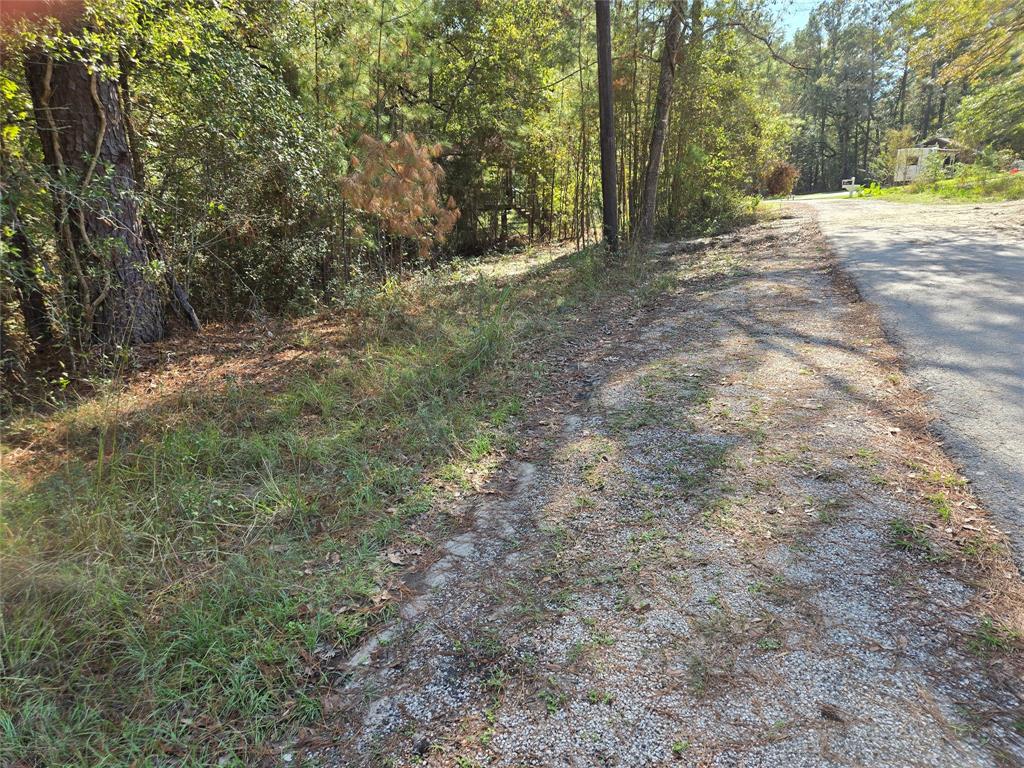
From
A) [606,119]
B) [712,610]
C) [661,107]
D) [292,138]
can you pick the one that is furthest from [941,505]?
[661,107]

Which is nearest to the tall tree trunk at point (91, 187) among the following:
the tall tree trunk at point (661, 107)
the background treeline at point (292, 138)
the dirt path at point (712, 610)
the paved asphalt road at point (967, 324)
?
the background treeline at point (292, 138)

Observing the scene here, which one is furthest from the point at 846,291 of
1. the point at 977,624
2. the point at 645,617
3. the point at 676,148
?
the point at 676,148

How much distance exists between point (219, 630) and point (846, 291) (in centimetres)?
669

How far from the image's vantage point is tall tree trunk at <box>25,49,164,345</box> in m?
3.79

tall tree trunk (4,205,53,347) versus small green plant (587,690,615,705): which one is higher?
tall tree trunk (4,205,53,347)

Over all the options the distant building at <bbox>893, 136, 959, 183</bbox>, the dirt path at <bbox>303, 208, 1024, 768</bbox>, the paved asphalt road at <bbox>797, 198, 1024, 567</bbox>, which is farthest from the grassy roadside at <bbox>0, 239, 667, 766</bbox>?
the distant building at <bbox>893, 136, 959, 183</bbox>

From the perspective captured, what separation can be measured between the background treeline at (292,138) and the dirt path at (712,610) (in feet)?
10.1

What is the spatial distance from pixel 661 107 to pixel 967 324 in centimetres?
763

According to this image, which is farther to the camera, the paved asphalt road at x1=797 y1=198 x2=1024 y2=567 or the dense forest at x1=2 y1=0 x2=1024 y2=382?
the dense forest at x1=2 y1=0 x2=1024 y2=382

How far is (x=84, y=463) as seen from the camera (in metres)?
2.90

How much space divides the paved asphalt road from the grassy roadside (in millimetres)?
2550

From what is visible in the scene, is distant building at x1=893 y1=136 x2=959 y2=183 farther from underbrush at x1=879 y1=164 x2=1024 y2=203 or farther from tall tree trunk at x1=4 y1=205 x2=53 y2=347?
tall tree trunk at x1=4 y1=205 x2=53 y2=347

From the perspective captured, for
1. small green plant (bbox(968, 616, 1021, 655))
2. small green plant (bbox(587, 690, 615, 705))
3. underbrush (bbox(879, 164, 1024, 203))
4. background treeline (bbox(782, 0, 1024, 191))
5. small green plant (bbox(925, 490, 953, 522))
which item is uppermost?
background treeline (bbox(782, 0, 1024, 191))

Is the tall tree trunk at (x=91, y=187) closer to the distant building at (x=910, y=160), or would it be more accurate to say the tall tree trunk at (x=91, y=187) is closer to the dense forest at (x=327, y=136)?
the dense forest at (x=327, y=136)
